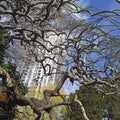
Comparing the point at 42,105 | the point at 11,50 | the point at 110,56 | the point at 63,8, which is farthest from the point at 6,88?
the point at 11,50

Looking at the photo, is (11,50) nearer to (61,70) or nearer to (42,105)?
(61,70)

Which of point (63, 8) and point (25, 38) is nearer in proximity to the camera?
point (63, 8)

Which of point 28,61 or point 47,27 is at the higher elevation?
point 47,27

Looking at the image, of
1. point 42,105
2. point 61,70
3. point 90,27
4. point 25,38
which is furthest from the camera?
point 61,70

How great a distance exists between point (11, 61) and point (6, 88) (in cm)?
504

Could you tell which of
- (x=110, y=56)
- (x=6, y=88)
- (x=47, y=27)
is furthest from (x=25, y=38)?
(x=110, y=56)

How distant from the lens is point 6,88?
8.67m

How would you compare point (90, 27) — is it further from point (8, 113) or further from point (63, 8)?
point (8, 113)

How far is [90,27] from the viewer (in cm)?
907

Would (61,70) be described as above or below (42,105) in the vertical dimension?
above

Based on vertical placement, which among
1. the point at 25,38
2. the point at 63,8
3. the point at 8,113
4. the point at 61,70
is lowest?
the point at 8,113

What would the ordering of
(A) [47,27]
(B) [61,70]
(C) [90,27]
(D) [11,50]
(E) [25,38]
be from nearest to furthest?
(C) [90,27] < (E) [25,38] < (A) [47,27] < (B) [61,70] < (D) [11,50]

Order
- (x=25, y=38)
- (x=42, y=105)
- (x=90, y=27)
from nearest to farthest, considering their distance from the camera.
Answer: (x=42, y=105), (x=90, y=27), (x=25, y=38)

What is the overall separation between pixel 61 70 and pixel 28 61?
4.35 ft
